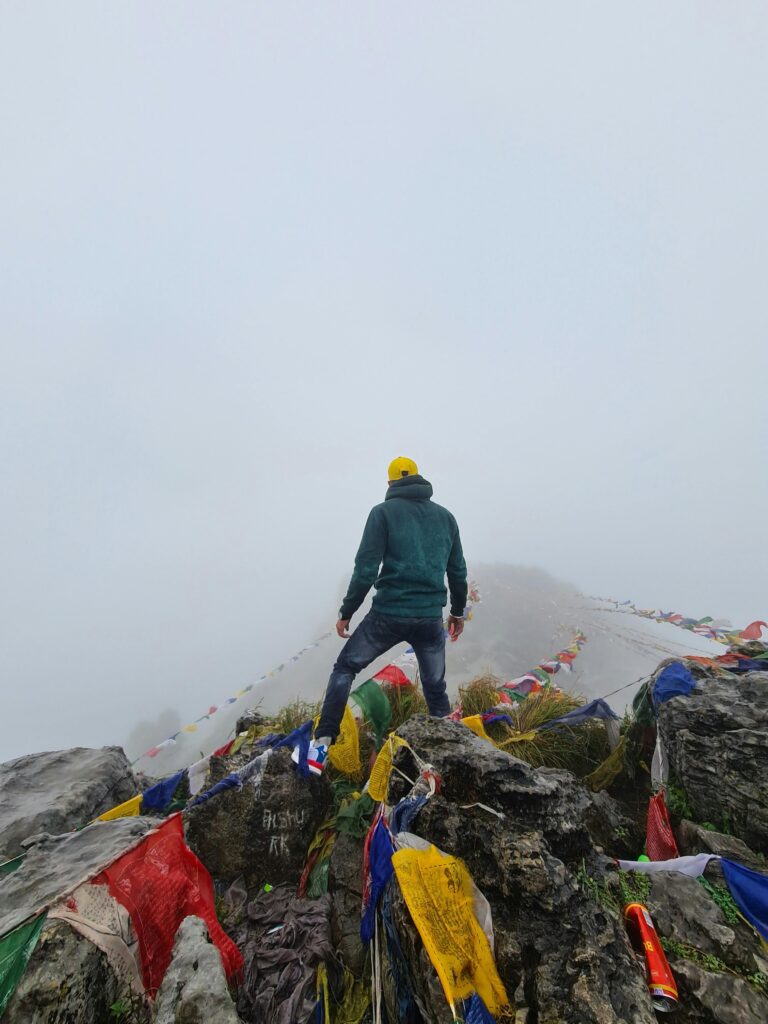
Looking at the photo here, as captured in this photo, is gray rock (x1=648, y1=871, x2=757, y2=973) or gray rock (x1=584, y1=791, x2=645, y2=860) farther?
gray rock (x1=584, y1=791, x2=645, y2=860)

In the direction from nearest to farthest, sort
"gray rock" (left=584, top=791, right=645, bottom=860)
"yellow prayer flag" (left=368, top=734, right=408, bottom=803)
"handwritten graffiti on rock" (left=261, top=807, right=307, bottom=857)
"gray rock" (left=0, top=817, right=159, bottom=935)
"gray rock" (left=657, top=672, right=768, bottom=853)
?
"gray rock" (left=0, top=817, right=159, bottom=935) < "gray rock" (left=657, top=672, right=768, bottom=853) < "gray rock" (left=584, top=791, right=645, bottom=860) < "yellow prayer flag" (left=368, top=734, right=408, bottom=803) < "handwritten graffiti on rock" (left=261, top=807, right=307, bottom=857)

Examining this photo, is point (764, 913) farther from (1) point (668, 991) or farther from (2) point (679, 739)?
(2) point (679, 739)

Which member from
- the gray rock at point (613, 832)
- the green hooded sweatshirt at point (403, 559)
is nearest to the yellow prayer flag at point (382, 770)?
the green hooded sweatshirt at point (403, 559)

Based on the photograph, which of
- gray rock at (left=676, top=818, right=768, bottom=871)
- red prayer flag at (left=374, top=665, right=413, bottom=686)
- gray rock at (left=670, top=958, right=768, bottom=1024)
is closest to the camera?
gray rock at (left=670, top=958, right=768, bottom=1024)

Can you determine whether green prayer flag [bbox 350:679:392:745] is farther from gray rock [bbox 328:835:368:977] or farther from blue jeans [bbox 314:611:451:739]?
gray rock [bbox 328:835:368:977]

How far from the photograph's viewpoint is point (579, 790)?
349cm

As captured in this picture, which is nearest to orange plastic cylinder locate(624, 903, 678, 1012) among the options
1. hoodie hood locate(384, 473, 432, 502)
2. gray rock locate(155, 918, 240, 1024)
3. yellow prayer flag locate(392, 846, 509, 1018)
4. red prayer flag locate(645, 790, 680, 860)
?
yellow prayer flag locate(392, 846, 509, 1018)

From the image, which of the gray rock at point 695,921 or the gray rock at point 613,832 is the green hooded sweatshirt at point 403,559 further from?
the gray rock at point 695,921

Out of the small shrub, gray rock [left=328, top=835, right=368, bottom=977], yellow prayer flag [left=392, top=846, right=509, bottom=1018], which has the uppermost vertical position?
yellow prayer flag [left=392, top=846, right=509, bottom=1018]

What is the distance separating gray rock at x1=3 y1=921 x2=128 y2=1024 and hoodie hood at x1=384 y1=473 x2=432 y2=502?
4.23m

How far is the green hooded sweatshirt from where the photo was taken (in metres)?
4.64

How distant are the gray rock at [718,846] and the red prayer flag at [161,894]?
3.51 meters

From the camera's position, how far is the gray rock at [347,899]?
3.04 m

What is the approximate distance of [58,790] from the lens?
482 centimetres
